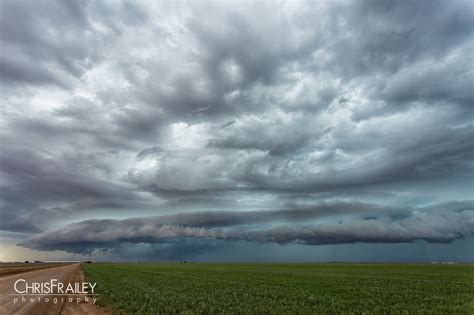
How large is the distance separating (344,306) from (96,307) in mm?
19580

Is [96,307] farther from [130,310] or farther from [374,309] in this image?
[374,309]

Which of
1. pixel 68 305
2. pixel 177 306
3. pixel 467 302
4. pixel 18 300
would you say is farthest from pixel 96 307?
pixel 467 302

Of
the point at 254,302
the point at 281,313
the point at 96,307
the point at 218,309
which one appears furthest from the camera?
the point at 254,302

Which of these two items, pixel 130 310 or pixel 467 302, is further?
pixel 467 302

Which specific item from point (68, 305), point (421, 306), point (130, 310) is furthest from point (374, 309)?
point (68, 305)

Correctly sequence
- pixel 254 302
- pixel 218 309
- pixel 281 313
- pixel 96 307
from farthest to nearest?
pixel 254 302 < pixel 96 307 < pixel 218 309 < pixel 281 313

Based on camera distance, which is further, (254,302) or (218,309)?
(254,302)

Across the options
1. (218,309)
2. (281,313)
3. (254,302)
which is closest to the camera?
(281,313)

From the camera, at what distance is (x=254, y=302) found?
30969 mm

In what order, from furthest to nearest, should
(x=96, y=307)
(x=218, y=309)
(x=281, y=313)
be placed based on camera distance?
(x=96, y=307), (x=218, y=309), (x=281, y=313)

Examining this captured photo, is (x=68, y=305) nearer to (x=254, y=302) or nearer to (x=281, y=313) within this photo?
(x=254, y=302)

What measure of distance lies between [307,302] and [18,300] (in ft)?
84.2

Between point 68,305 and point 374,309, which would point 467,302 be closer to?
point 374,309

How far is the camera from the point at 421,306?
28.3 metres
